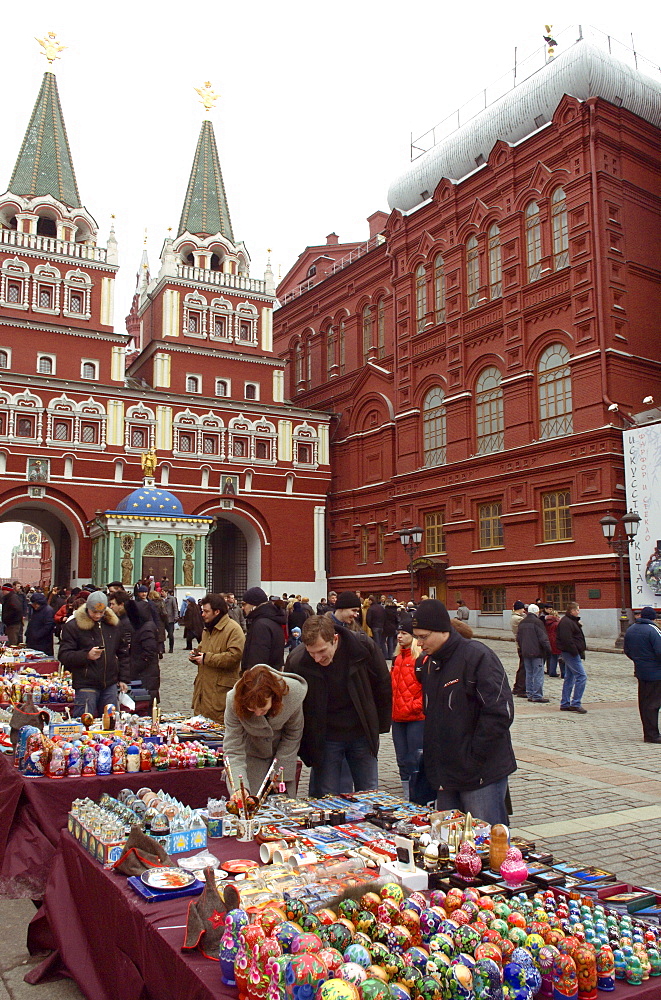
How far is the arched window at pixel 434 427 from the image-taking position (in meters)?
33.2

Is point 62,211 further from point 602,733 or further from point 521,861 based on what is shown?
point 521,861

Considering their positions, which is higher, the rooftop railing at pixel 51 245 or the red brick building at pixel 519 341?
the rooftop railing at pixel 51 245

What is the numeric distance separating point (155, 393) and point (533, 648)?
26.7m

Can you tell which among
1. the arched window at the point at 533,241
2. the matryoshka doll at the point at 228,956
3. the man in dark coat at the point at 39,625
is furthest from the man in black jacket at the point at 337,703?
the arched window at the point at 533,241

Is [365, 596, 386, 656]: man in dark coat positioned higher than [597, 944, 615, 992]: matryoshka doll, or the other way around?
[365, 596, 386, 656]: man in dark coat

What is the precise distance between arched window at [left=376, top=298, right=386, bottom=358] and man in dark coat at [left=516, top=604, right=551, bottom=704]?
24.7m

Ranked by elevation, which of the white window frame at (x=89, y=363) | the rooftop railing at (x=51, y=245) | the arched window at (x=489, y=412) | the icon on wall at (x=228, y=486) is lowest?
the icon on wall at (x=228, y=486)

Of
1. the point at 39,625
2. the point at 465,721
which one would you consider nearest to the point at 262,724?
the point at 465,721

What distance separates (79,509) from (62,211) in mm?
13847

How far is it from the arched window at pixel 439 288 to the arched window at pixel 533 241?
4.63 metres

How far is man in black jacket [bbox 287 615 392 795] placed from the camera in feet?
18.1

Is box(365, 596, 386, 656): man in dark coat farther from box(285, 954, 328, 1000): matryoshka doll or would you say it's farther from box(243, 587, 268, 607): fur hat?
box(285, 954, 328, 1000): matryoshka doll

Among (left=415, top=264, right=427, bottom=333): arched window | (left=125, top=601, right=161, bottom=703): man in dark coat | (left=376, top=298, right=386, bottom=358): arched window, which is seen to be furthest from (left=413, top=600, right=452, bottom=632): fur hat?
(left=376, top=298, right=386, bottom=358): arched window

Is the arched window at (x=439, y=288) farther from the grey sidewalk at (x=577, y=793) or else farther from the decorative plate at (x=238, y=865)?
the decorative plate at (x=238, y=865)
